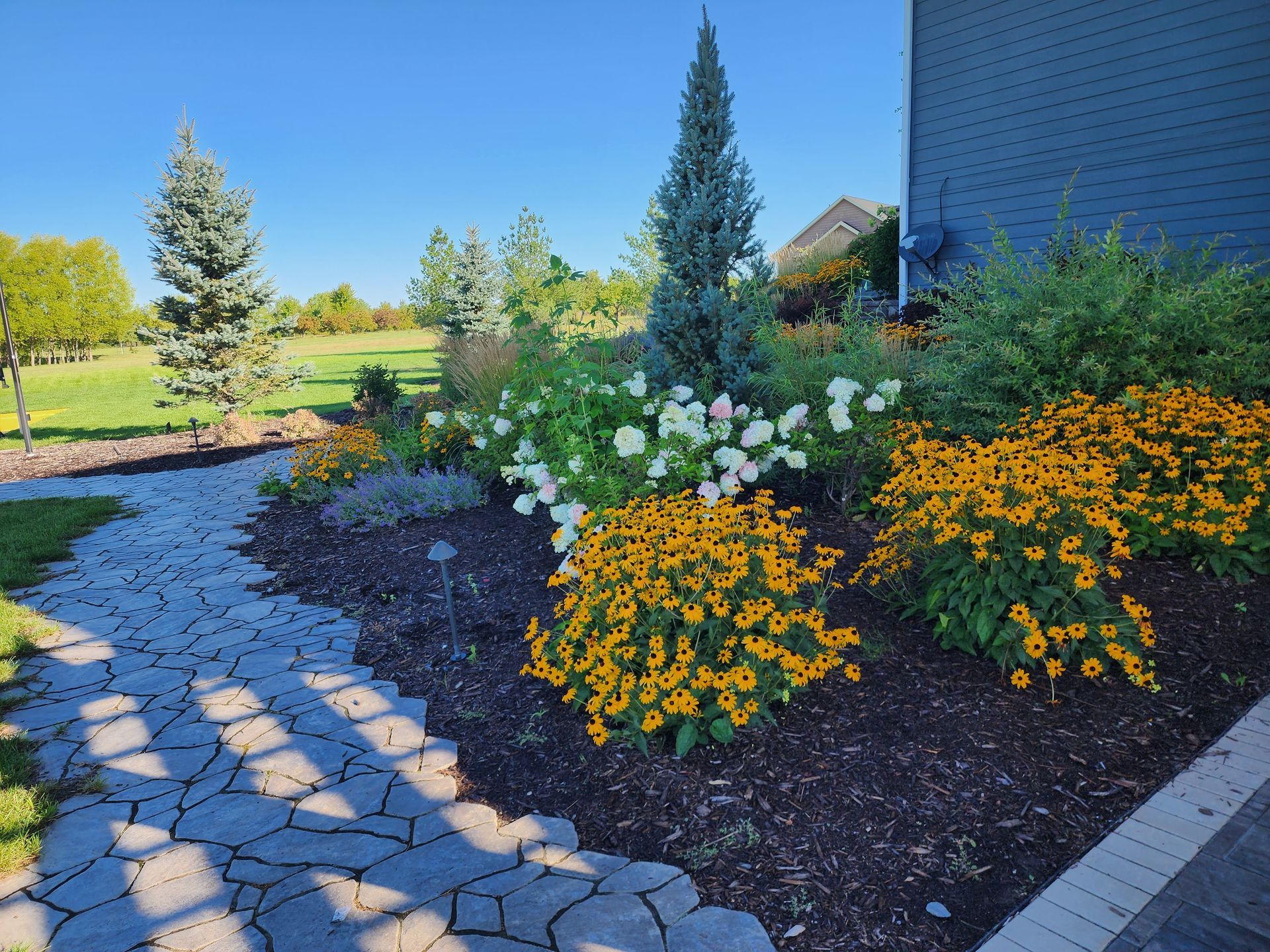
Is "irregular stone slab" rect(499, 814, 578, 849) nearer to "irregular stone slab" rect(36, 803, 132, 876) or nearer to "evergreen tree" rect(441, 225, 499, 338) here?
"irregular stone slab" rect(36, 803, 132, 876)

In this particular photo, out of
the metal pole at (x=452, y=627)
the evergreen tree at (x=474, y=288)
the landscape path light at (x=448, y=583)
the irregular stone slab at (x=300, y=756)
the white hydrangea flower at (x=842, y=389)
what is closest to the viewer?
the irregular stone slab at (x=300, y=756)

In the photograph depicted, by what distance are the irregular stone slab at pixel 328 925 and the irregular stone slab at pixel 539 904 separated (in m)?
0.31

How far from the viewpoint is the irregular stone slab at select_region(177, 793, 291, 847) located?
7.25ft

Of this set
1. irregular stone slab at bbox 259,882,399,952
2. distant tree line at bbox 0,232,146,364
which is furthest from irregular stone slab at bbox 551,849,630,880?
distant tree line at bbox 0,232,146,364

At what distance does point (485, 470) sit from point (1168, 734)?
500 centimetres

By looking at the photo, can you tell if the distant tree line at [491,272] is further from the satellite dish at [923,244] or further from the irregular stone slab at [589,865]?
the irregular stone slab at [589,865]

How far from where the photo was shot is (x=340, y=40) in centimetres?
1313

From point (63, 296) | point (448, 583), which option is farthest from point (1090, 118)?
point (63, 296)

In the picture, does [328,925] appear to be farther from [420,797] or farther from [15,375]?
[15,375]

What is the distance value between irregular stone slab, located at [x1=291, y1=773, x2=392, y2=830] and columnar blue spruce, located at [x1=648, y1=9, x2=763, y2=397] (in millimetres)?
3659

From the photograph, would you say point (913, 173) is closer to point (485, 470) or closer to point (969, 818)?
point (485, 470)

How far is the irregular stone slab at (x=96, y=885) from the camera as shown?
1.95 meters

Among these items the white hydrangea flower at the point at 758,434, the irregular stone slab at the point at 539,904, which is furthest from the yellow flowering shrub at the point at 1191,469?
the irregular stone slab at the point at 539,904

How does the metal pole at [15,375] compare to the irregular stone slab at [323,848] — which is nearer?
the irregular stone slab at [323,848]
